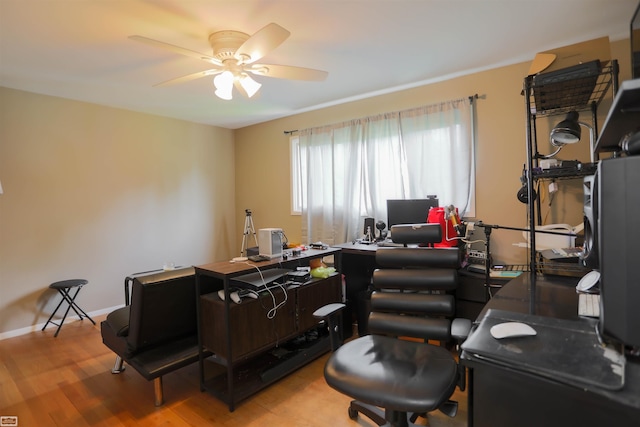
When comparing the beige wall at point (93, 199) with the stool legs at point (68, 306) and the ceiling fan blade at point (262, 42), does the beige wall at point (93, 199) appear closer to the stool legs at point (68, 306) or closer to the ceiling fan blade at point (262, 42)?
the stool legs at point (68, 306)

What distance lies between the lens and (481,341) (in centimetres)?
94

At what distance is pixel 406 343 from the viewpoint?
5.33 feet

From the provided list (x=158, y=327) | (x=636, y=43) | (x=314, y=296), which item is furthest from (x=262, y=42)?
(x=636, y=43)

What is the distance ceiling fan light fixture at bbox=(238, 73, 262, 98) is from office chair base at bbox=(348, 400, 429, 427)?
224 centimetres

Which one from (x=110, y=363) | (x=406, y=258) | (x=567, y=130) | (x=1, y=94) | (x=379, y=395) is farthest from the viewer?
(x=1, y=94)

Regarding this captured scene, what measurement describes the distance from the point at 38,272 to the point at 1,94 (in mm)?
1813

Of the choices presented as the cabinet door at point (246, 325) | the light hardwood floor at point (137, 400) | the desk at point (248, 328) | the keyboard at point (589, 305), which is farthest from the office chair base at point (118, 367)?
the keyboard at point (589, 305)

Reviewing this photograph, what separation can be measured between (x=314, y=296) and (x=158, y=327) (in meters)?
1.12

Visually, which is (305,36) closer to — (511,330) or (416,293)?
(416,293)

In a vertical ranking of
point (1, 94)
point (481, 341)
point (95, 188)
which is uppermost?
point (1, 94)

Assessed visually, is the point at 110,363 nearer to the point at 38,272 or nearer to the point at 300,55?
the point at 38,272

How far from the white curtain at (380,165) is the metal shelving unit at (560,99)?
0.73 meters

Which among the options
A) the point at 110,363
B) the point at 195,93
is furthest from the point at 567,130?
the point at 110,363

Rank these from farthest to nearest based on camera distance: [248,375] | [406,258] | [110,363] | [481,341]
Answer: [110,363] → [248,375] → [406,258] → [481,341]
